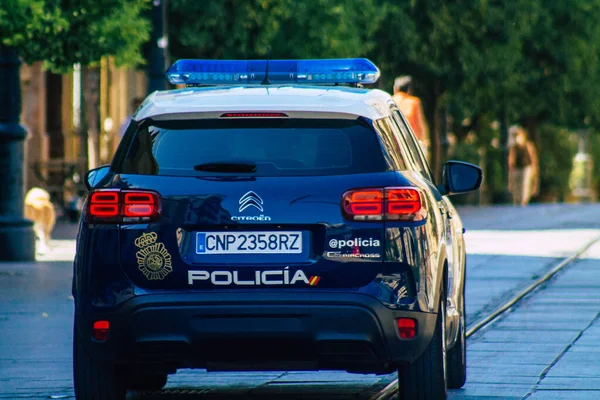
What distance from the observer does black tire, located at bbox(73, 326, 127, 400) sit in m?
7.91

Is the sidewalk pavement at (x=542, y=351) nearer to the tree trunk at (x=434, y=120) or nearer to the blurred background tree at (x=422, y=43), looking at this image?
the blurred background tree at (x=422, y=43)

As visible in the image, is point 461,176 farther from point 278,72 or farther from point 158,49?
point 158,49

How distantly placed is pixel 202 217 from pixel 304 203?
0.43m

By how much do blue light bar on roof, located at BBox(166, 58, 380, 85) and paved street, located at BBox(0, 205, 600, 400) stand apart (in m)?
1.58

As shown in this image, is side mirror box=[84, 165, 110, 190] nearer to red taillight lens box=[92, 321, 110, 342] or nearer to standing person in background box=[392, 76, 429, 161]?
red taillight lens box=[92, 321, 110, 342]

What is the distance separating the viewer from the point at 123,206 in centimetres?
751

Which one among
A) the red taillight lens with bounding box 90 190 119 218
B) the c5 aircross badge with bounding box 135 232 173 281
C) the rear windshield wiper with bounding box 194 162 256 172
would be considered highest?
the rear windshield wiper with bounding box 194 162 256 172

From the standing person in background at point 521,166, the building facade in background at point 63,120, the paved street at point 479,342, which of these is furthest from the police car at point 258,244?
the standing person in background at point 521,166

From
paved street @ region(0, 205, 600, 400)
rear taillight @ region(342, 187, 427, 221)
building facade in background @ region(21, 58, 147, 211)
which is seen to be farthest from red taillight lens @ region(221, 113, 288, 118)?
building facade in background @ region(21, 58, 147, 211)

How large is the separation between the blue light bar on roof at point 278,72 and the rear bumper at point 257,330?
1.58m

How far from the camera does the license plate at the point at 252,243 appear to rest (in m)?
7.39

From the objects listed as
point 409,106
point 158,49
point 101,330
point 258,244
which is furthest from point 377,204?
point 409,106

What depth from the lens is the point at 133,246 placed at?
7.48 m

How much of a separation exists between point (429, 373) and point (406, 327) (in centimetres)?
49
